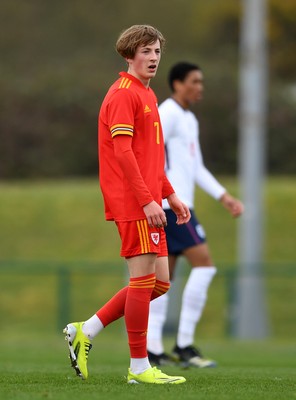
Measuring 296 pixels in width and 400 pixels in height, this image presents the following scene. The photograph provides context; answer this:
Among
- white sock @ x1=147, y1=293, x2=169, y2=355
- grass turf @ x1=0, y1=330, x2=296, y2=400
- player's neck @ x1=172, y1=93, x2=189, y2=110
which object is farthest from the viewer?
player's neck @ x1=172, y1=93, x2=189, y2=110

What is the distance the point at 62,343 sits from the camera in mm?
14789

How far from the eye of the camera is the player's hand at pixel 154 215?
6348mm

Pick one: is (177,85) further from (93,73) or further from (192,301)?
(93,73)

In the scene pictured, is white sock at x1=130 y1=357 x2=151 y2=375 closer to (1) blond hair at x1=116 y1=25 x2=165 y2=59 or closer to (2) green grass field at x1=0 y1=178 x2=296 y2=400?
(1) blond hair at x1=116 y1=25 x2=165 y2=59

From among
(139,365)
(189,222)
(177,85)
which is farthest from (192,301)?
(139,365)

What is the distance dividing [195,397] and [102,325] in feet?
3.64

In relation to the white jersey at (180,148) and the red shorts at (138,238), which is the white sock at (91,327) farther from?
the white jersey at (180,148)

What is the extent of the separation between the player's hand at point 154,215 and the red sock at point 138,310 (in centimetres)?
38

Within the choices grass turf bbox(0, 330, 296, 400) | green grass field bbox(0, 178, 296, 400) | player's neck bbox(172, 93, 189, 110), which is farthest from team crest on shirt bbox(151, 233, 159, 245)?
player's neck bbox(172, 93, 189, 110)

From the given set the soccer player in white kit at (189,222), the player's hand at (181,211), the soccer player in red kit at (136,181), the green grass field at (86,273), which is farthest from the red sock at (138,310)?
the soccer player in white kit at (189,222)

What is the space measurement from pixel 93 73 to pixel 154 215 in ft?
78.8

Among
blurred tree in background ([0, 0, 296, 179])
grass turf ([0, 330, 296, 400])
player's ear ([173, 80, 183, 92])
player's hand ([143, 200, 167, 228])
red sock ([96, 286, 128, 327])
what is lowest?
grass turf ([0, 330, 296, 400])

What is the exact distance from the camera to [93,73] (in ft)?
98.6

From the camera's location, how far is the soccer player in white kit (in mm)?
9133
